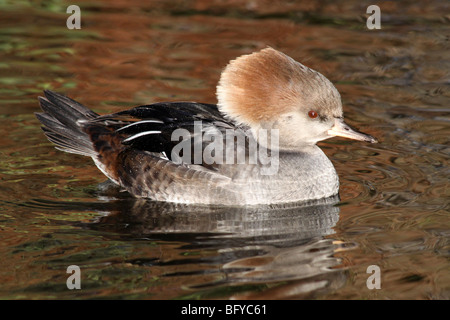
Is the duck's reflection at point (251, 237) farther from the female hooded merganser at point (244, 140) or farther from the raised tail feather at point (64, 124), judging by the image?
the raised tail feather at point (64, 124)

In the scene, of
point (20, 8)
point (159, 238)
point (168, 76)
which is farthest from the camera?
point (20, 8)

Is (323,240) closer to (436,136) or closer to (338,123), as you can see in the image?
(338,123)

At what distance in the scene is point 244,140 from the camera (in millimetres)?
7414

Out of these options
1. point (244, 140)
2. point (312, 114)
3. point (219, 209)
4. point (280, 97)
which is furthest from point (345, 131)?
point (219, 209)

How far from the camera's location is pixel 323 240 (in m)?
6.71

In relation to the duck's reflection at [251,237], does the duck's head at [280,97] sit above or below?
above

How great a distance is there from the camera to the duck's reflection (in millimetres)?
5953

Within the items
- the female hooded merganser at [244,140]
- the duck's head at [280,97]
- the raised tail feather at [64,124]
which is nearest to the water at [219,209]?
the female hooded merganser at [244,140]

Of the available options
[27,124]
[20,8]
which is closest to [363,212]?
[27,124]

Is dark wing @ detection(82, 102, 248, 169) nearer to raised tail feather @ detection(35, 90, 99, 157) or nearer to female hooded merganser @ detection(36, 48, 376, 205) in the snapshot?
female hooded merganser @ detection(36, 48, 376, 205)

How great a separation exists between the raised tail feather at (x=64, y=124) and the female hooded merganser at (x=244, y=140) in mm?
451

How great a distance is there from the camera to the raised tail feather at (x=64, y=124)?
26.7 feet

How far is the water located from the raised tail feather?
1.09ft

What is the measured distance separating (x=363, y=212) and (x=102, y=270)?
2722mm
